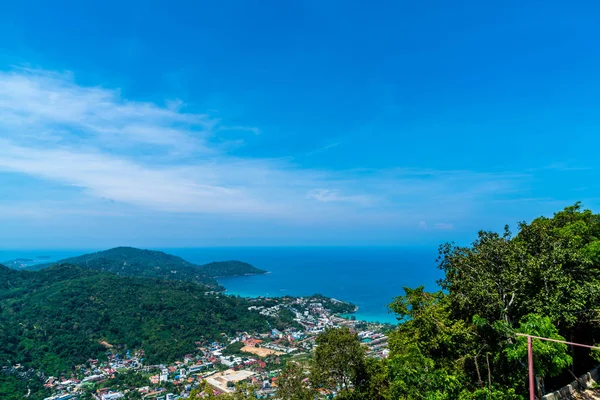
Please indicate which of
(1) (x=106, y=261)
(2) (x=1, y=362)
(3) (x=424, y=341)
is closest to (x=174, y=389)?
(2) (x=1, y=362)

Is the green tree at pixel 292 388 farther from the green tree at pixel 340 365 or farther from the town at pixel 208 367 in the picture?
the town at pixel 208 367

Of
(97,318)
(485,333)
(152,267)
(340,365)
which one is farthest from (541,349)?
(152,267)

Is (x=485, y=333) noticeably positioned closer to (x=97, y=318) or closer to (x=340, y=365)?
(x=340, y=365)

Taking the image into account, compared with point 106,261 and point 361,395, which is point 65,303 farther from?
point 106,261

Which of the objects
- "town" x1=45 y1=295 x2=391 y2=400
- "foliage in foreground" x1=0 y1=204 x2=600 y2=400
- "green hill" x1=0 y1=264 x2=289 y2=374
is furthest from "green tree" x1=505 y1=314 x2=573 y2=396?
"green hill" x1=0 y1=264 x2=289 y2=374

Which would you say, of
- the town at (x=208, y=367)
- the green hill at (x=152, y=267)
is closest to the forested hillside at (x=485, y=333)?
the town at (x=208, y=367)

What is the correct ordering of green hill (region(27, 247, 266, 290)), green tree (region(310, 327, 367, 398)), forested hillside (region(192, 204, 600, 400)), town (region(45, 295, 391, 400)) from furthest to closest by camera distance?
1. green hill (region(27, 247, 266, 290))
2. town (region(45, 295, 391, 400))
3. green tree (region(310, 327, 367, 398))
4. forested hillside (region(192, 204, 600, 400))

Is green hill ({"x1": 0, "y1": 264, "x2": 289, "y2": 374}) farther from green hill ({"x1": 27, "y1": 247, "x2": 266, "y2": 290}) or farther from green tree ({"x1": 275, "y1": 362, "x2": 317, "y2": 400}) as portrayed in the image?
green tree ({"x1": 275, "y1": 362, "x2": 317, "y2": 400})
